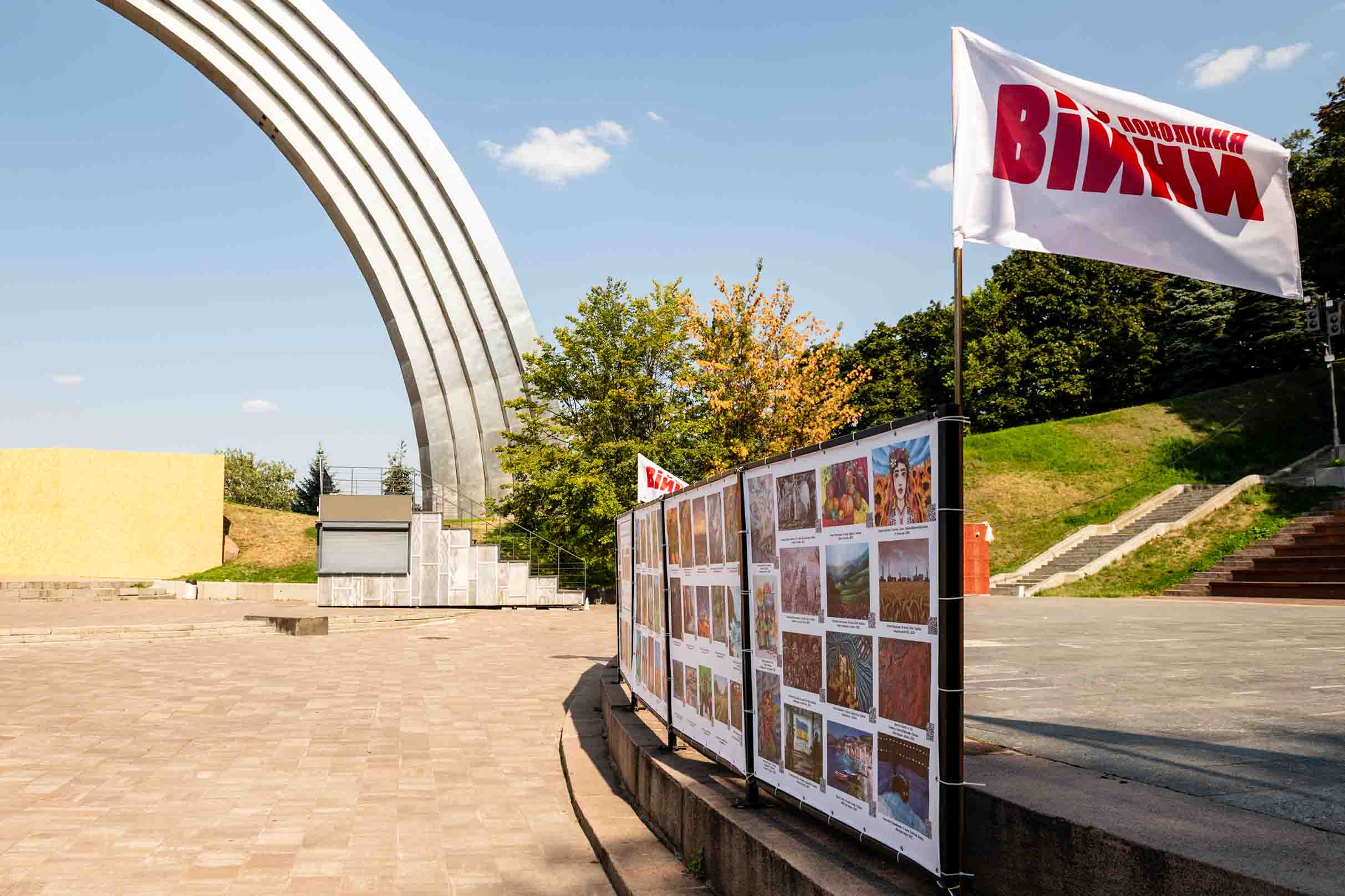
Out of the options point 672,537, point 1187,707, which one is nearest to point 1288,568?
point 1187,707

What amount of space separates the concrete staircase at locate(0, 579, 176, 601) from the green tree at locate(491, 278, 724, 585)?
14.5m

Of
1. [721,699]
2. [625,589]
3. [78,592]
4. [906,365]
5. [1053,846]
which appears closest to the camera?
[1053,846]

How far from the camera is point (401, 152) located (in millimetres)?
48906

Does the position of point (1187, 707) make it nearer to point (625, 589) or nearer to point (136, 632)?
point (625, 589)

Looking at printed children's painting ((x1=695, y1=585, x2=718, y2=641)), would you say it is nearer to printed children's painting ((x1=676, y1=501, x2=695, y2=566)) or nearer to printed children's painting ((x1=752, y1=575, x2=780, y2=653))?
printed children's painting ((x1=676, y1=501, x2=695, y2=566))

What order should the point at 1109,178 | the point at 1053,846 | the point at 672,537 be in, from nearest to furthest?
the point at 1053,846, the point at 1109,178, the point at 672,537

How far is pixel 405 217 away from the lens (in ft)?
161

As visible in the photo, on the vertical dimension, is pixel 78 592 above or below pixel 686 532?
below

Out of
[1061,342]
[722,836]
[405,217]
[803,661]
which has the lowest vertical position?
[722,836]

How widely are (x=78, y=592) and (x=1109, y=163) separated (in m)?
40.6

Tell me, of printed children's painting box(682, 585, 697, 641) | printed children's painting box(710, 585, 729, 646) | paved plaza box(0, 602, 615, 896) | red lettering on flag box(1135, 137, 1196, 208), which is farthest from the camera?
printed children's painting box(682, 585, 697, 641)

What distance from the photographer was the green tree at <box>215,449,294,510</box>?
90750mm

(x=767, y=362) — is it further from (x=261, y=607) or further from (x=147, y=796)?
(x=147, y=796)

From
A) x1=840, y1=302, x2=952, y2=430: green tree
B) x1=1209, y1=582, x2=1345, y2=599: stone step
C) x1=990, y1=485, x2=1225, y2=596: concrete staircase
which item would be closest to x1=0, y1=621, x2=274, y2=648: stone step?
x1=990, y1=485, x2=1225, y2=596: concrete staircase
